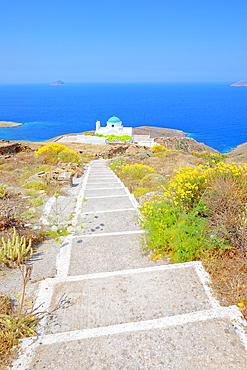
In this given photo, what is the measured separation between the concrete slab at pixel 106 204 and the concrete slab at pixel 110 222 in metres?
0.46

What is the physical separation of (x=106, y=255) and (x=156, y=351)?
1.84m

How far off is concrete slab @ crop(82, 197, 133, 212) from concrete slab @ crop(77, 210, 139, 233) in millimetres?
462

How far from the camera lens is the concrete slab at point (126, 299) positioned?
8.83 ft

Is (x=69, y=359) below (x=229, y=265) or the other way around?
below

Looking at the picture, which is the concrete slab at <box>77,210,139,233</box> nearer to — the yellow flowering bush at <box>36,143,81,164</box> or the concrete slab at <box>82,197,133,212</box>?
the concrete slab at <box>82,197,133,212</box>

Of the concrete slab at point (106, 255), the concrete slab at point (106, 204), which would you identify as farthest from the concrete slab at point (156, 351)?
the concrete slab at point (106, 204)

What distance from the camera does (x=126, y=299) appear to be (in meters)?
2.95

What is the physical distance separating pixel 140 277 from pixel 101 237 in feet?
4.76

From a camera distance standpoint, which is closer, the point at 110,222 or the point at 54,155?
the point at 110,222

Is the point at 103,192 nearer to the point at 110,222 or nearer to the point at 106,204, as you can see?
the point at 106,204

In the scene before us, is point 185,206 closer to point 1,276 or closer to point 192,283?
point 192,283

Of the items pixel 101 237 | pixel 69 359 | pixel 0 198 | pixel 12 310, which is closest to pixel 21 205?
pixel 0 198

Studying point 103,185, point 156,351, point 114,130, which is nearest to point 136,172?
point 103,185

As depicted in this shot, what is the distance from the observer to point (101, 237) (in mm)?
4570
